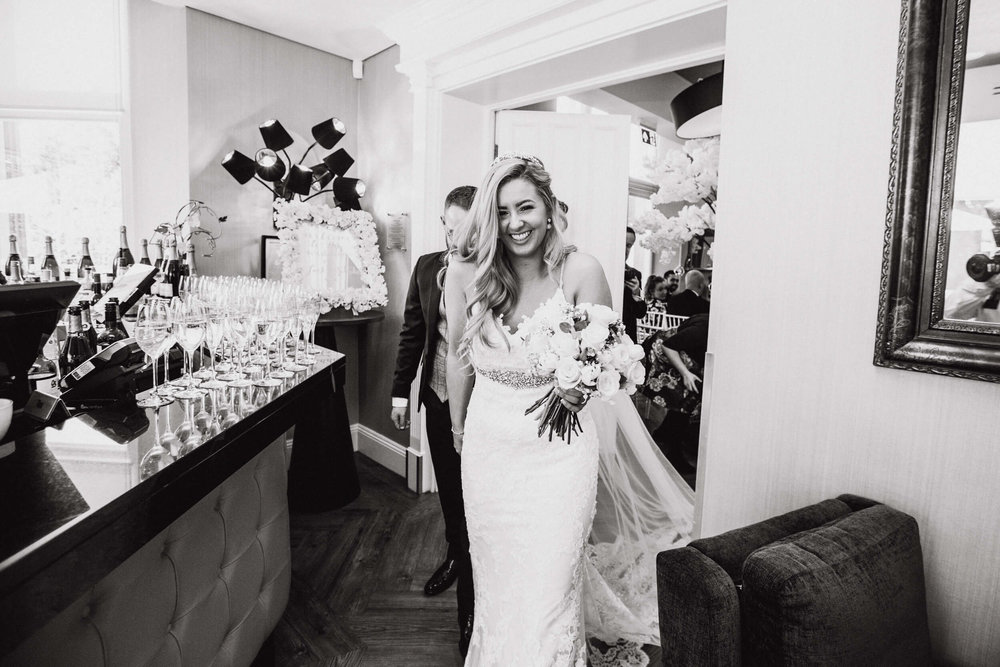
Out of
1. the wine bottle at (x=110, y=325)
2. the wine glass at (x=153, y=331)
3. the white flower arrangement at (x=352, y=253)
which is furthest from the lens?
the white flower arrangement at (x=352, y=253)

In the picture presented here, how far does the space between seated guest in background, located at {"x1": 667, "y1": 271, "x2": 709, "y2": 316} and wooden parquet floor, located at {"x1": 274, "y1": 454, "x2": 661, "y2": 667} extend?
2.20 meters

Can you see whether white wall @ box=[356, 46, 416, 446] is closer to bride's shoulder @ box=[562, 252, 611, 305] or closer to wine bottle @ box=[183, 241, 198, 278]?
wine bottle @ box=[183, 241, 198, 278]

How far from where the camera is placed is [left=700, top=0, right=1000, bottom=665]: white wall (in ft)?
4.95

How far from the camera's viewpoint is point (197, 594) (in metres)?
1.64

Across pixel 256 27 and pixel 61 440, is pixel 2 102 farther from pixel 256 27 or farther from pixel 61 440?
pixel 61 440

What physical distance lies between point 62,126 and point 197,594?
3.86 m

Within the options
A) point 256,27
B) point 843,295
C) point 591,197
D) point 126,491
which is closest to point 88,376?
point 126,491

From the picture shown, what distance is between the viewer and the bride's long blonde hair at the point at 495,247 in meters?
2.05

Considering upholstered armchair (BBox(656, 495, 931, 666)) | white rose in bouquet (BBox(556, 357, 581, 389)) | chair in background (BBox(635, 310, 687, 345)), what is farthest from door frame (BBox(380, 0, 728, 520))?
chair in background (BBox(635, 310, 687, 345))

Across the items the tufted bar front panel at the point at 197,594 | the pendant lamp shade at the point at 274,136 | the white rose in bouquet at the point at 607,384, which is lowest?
the tufted bar front panel at the point at 197,594

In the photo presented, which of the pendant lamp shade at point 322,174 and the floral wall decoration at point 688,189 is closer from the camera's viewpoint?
the floral wall decoration at point 688,189

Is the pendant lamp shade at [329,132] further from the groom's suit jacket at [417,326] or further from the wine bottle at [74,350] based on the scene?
the wine bottle at [74,350]

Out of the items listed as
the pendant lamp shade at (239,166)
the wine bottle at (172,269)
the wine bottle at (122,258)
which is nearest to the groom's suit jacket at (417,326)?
the wine bottle at (172,269)

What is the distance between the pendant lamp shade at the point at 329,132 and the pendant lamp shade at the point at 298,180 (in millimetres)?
250
